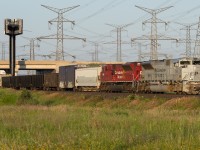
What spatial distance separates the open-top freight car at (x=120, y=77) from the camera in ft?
157

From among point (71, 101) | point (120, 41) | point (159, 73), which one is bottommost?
point (71, 101)

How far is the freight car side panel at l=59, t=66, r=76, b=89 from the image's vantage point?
61.9 meters

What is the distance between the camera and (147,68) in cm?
4603

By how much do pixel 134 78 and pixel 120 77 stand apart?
294 cm

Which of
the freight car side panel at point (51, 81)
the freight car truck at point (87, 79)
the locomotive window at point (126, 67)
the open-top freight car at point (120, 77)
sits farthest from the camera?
the freight car side panel at point (51, 81)

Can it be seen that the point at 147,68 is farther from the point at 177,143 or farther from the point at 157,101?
the point at 177,143

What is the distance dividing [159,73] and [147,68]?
8.09 feet

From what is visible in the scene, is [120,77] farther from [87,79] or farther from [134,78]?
[87,79]

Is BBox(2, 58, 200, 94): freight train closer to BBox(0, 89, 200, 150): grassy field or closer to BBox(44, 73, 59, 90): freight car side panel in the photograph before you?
BBox(44, 73, 59, 90): freight car side panel

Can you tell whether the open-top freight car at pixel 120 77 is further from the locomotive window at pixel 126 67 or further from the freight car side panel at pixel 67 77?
the freight car side panel at pixel 67 77

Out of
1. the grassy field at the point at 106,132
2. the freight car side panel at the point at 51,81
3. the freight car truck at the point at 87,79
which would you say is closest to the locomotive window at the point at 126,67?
the freight car truck at the point at 87,79

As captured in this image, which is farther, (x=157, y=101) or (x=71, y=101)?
(x=71, y=101)

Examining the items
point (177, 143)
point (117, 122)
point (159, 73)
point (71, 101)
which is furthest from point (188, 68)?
point (177, 143)

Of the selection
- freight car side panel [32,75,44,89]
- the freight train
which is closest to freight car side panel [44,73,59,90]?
the freight train
